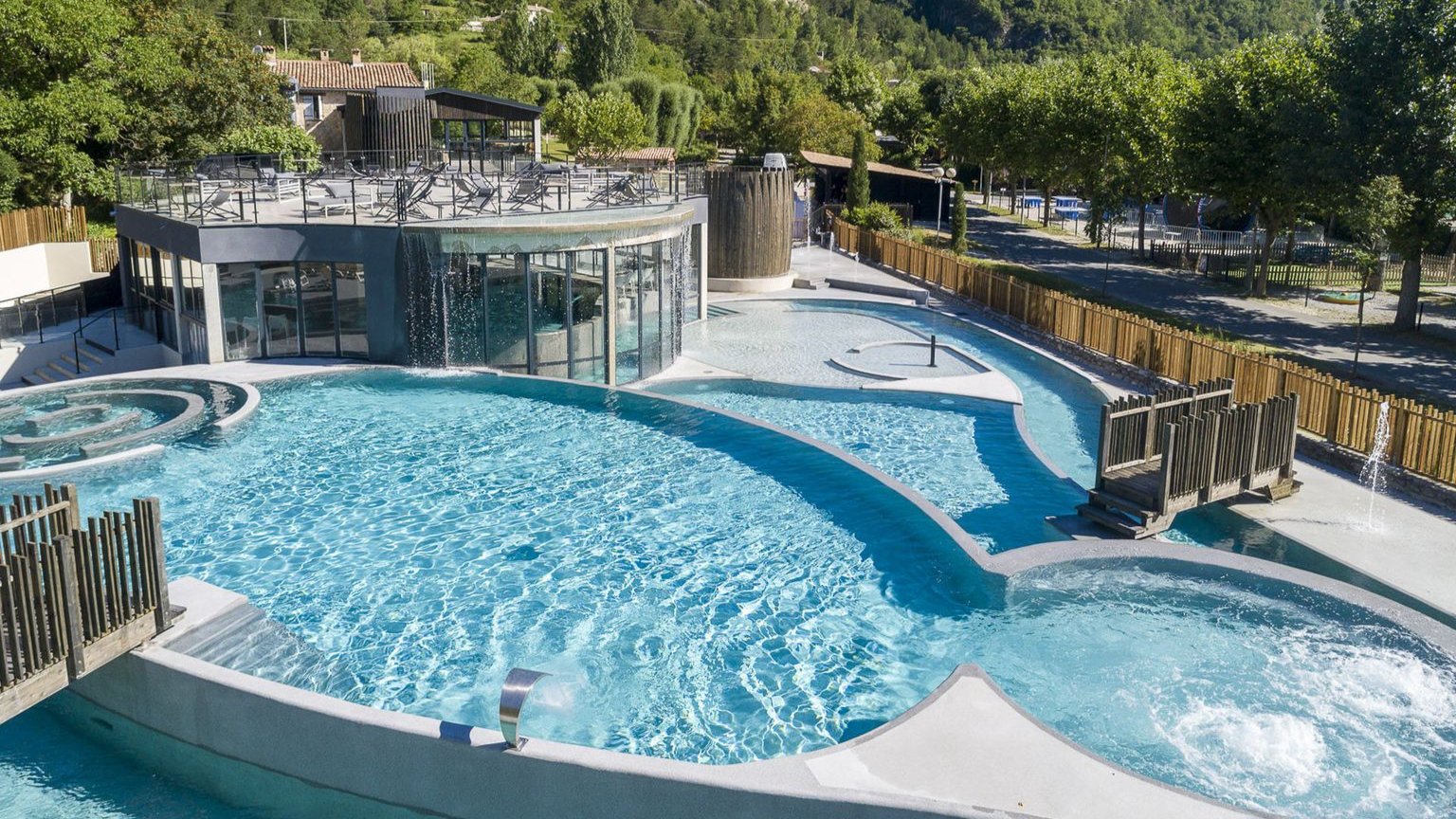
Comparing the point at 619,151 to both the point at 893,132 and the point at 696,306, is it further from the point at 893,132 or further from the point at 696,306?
the point at 696,306

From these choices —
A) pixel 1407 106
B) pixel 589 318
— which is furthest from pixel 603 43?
pixel 589 318

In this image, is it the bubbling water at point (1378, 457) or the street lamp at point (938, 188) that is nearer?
the bubbling water at point (1378, 457)

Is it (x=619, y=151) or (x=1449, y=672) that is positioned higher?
(x=619, y=151)

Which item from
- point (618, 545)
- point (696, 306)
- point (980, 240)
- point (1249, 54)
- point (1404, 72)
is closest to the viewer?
point (618, 545)

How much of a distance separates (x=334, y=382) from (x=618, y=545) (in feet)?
28.5

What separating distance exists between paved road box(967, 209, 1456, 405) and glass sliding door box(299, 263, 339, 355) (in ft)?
64.3

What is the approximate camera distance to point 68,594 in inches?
336

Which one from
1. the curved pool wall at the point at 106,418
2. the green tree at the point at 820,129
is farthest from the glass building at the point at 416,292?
the green tree at the point at 820,129

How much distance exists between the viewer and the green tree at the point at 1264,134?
27.4 m

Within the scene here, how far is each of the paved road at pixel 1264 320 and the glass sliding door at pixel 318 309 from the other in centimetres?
1960

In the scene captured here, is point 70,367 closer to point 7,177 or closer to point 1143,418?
point 7,177

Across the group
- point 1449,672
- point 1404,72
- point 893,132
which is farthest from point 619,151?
point 1449,672

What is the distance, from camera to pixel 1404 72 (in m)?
25.0

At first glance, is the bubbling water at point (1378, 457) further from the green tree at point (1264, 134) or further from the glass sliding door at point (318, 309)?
the glass sliding door at point (318, 309)
